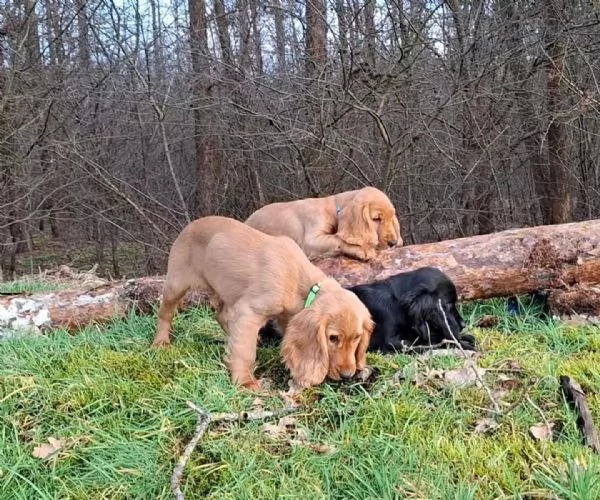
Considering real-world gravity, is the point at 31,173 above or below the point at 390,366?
above

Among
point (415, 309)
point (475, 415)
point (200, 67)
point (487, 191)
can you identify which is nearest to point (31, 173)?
point (200, 67)

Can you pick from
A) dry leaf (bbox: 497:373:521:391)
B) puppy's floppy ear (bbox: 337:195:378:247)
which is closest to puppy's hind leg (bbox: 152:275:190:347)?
puppy's floppy ear (bbox: 337:195:378:247)

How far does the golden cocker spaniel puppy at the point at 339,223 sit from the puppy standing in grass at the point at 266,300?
4.41 feet

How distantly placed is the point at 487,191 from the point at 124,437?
27.3 ft

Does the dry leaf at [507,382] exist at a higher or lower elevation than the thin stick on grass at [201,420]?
lower

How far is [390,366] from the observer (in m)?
4.03

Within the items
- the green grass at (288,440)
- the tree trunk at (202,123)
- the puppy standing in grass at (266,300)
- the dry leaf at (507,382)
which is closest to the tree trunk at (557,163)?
the tree trunk at (202,123)

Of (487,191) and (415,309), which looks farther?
(487,191)

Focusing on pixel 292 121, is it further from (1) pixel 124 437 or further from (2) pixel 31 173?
(1) pixel 124 437

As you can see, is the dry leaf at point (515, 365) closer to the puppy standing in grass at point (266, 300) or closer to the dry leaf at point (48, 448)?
the puppy standing in grass at point (266, 300)

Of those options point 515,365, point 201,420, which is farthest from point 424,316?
point 201,420

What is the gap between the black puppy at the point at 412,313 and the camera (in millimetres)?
4664

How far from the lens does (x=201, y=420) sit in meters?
3.14

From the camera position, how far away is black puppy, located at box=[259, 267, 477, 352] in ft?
15.3
